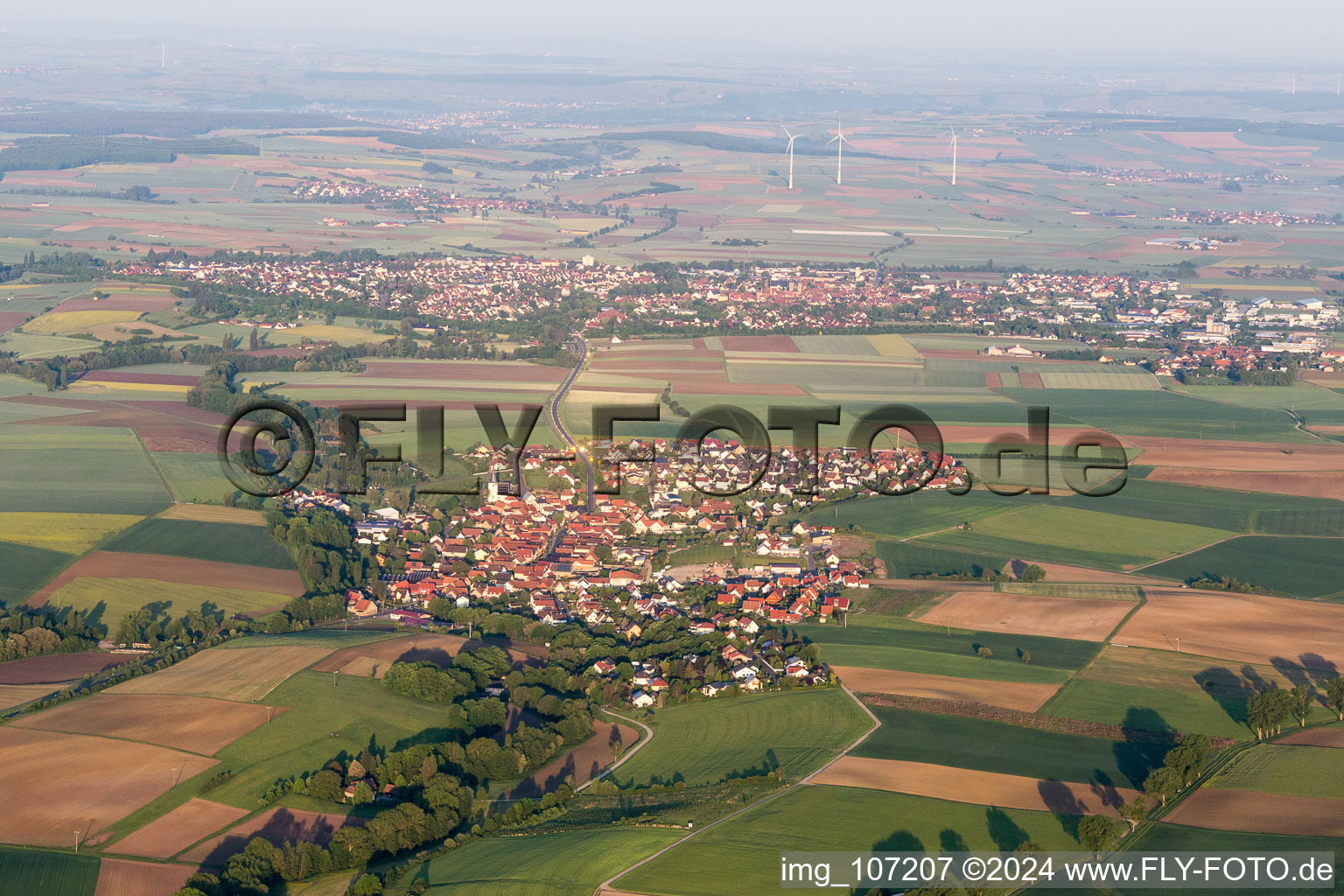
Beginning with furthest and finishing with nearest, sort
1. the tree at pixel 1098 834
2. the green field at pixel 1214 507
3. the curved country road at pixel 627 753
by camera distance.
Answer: the green field at pixel 1214 507, the curved country road at pixel 627 753, the tree at pixel 1098 834

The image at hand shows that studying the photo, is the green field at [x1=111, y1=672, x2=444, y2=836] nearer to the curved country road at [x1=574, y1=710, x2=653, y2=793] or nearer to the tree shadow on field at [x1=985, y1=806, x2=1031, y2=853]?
the curved country road at [x1=574, y1=710, x2=653, y2=793]

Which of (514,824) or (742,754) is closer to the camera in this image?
(514,824)

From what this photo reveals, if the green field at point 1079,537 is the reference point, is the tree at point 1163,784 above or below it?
below

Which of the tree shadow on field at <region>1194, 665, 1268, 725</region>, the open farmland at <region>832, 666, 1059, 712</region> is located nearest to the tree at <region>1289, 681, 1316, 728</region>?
the tree shadow on field at <region>1194, 665, 1268, 725</region>

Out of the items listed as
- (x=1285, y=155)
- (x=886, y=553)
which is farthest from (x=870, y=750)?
(x=1285, y=155)

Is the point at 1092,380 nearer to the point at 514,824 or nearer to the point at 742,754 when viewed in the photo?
the point at 742,754

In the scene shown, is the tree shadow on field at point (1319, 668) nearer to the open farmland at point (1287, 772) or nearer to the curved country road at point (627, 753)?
the open farmland at point (1287, 772)

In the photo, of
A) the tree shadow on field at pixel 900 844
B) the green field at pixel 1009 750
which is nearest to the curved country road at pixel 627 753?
the green field at pixel 1009 750
